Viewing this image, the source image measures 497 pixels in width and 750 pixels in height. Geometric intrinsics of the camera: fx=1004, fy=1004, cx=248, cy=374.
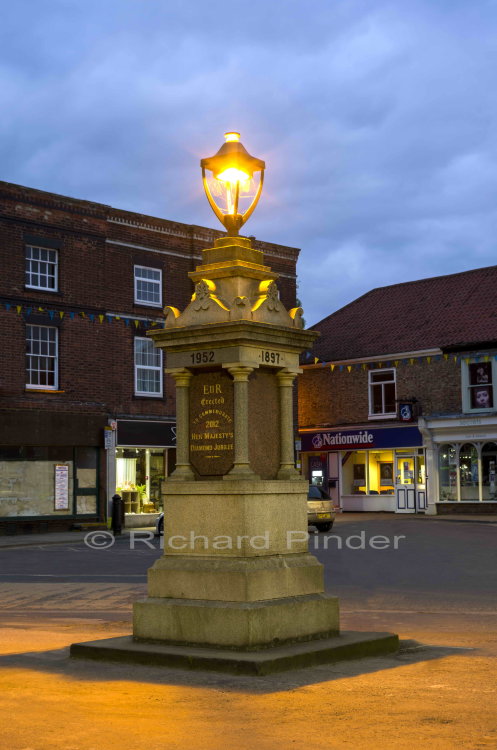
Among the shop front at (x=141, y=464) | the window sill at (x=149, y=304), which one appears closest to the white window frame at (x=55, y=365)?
the shop front at (x=141, y=464)

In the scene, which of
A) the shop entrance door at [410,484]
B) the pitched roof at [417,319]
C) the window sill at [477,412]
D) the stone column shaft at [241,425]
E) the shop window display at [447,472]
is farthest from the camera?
the shop entrance door at [410,484]

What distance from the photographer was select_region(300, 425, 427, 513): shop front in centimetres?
4244

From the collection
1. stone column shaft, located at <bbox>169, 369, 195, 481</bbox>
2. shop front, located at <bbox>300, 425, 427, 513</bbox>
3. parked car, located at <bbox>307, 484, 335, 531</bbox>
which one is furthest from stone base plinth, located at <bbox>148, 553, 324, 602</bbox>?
shop front, located at <bbox>300, 425, 427, 513</bbox>

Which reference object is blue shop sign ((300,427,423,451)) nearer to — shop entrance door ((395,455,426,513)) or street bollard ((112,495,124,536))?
shop entrance door ((395,455,426,513))

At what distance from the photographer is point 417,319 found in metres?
44.8

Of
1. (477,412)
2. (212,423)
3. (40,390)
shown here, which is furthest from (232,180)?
(477,412)

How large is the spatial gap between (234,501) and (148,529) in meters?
25.6

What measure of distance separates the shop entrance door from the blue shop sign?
33.3 inches

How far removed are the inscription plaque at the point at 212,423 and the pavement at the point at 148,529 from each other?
18865mm

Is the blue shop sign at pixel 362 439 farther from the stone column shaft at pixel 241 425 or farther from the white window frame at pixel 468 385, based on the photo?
the stone column shaft at pixel 241 425

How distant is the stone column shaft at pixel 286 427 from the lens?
9.66 metres

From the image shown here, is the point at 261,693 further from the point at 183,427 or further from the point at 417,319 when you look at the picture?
the point at 417,319

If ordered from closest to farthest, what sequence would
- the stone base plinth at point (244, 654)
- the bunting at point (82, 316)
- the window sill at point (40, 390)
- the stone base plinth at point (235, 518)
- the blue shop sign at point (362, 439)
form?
the stone base plinth at point (244, 654), the stone base plinth at point (235, 518), the bunting at point (82, 316), the window sill at point (40, 390), the blue shop sign at point (362, 439)

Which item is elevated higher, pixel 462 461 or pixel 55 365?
pixel 55 365
